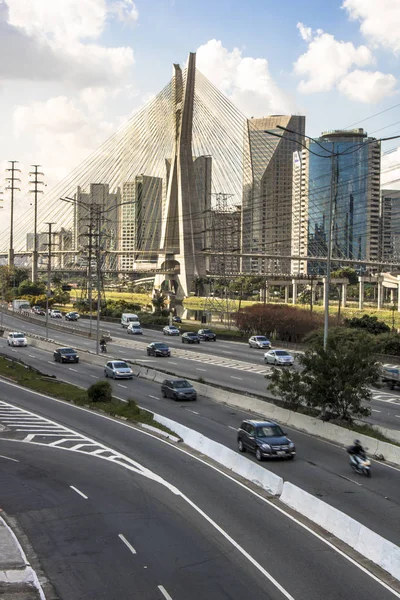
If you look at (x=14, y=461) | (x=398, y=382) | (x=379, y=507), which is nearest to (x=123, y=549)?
(x=379, y=507)

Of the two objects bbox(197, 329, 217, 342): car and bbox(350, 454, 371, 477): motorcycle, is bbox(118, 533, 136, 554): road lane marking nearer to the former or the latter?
bbox(350, 454, 371, 477): motorcycle

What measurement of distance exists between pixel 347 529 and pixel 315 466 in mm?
7819

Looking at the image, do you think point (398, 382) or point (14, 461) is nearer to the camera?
point (14, 461)

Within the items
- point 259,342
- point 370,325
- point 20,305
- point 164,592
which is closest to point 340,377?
point 164,592

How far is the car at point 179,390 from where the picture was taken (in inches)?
1567

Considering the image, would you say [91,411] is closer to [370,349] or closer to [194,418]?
[194,418]

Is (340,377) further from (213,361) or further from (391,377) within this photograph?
(213,361)

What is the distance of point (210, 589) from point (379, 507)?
7758 mm

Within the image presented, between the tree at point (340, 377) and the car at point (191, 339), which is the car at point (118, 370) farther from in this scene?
the car at point (191, 339)

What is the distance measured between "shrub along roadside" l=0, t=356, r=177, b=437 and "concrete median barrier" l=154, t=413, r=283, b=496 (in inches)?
66.2

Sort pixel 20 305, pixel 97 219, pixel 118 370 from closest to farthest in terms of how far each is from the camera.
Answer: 1. pixel 118 370
2. pixel 97 219
3. pixel 20 305

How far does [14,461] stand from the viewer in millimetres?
25656

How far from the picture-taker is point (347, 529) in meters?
17.0

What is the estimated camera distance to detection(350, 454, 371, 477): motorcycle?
2334cm
